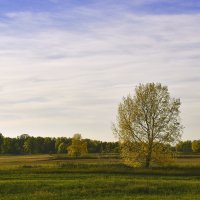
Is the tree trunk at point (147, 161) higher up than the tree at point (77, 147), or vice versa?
the tree at point (77, 147)

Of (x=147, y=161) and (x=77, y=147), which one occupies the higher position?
(x=77, y=147)

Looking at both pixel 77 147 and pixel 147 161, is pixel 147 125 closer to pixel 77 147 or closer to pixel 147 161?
pixel 147 161

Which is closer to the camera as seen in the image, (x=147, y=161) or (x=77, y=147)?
Result: (x=147, y=161)

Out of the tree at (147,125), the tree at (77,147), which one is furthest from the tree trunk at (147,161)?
the tree at (77,147)

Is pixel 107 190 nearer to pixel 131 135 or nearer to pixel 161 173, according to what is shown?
pixel 161 173

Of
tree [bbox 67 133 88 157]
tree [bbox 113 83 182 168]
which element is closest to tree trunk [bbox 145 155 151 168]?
tree [bbox 113 83 182 168]

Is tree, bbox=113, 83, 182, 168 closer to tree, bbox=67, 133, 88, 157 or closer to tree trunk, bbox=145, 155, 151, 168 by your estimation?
tree trunk, bbox=145, 155, 151, 168

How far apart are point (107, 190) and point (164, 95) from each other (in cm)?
3588

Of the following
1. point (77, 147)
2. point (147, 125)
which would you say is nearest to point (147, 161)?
point (147, 125)

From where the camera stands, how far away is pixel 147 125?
7244 centimetres

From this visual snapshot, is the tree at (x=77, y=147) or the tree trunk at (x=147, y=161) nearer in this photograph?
the tree trunk at (x=147, y=161)

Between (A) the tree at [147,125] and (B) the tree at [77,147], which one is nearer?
(A) the tree at [147,125]

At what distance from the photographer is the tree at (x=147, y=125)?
236 feet

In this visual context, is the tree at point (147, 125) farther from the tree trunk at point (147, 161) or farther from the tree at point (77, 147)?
the tree at point (77, 147)
